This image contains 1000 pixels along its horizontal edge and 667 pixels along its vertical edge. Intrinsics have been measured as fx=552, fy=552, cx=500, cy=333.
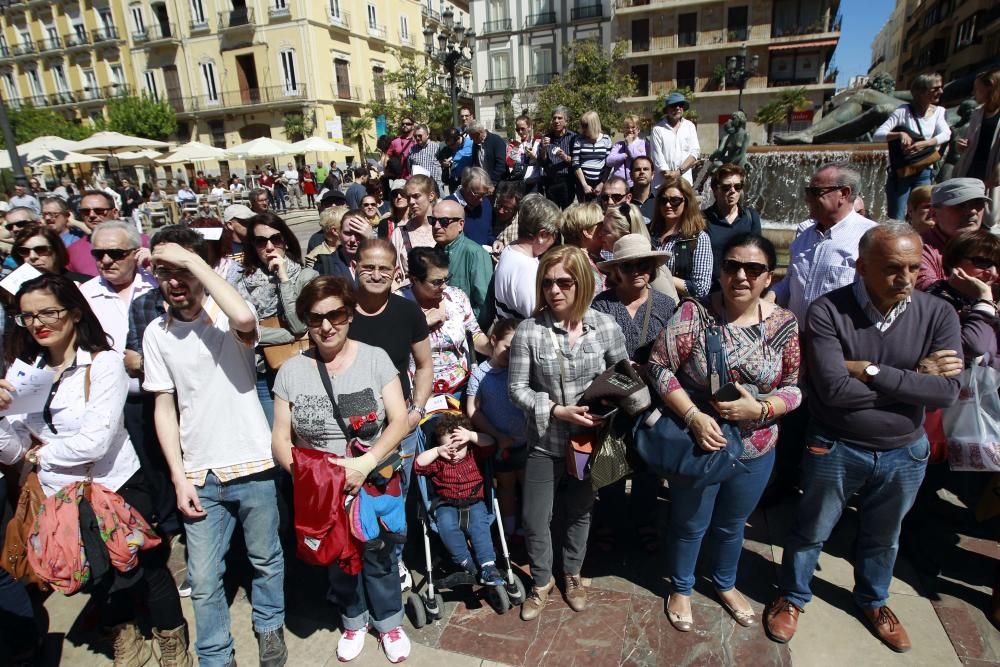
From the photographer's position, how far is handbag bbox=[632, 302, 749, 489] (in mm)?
2633

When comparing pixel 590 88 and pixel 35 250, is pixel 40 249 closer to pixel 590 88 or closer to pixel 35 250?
pixel 35 250

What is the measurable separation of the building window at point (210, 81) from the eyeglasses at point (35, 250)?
4198cm

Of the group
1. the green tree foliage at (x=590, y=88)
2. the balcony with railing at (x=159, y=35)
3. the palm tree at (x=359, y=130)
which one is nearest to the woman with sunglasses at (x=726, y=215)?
the green tree foliage at (x=590, y=88)

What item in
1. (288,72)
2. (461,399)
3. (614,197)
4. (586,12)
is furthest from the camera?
(586,12)

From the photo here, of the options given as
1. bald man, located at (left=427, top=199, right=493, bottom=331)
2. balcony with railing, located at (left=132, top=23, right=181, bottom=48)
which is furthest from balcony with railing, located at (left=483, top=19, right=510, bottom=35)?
bald man, located at (left=427, top=199, right=493, bottom=331)

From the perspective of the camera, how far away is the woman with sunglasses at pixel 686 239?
412 centimetres

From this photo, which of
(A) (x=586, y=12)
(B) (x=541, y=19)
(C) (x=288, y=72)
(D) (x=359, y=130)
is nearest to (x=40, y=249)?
(D) (x=359, y=130)

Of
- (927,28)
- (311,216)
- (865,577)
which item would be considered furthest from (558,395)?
(927,28)

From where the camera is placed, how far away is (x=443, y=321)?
3.62 meters

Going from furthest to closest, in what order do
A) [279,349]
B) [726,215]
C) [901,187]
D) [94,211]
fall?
[901,187] < [94,211] < [726,215] < [279,349]

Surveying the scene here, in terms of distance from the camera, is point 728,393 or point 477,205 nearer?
point 728,393

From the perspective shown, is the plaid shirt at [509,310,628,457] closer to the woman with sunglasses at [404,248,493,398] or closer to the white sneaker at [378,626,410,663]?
the woman with sunglasses at [404,248,493,398]

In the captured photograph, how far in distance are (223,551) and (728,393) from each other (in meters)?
2.69

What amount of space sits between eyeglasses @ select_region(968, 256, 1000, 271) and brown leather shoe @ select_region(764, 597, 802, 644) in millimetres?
2007
